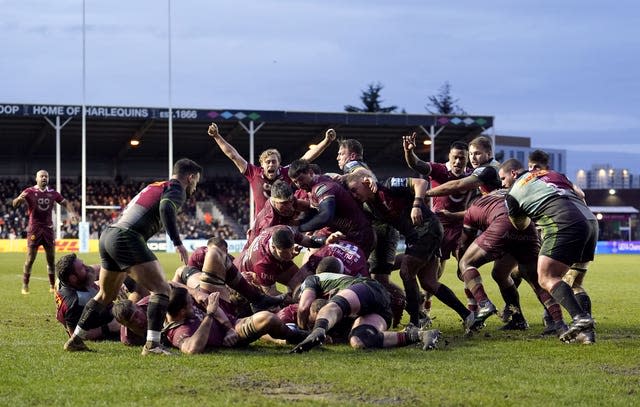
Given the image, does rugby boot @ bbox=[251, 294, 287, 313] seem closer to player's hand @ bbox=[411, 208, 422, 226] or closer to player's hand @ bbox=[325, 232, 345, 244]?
player's hand @ bbox=[325, 232, 345, 244]

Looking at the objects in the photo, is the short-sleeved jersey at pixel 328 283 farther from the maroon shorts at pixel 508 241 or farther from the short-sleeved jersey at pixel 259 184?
the short-sleeved jersey at pixel 259 184

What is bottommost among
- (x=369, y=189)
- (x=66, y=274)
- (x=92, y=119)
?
(x=66, y=274)

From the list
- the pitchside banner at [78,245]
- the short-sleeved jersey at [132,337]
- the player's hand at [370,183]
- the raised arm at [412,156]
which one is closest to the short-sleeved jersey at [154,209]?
the short-sleeved jersey at [132,337]

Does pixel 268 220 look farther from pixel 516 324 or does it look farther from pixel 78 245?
pixel 78 245

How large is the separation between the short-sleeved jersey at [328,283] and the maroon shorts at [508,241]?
2.43m

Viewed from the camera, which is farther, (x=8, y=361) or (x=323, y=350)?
(x=323, y=350)

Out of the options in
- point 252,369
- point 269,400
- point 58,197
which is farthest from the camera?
point 58,197

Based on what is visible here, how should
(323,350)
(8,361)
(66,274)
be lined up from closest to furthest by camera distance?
(8,361) < (323,350) < (66,274)

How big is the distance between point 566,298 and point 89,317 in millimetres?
4787

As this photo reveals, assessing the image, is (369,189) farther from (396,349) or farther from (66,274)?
(66,274)

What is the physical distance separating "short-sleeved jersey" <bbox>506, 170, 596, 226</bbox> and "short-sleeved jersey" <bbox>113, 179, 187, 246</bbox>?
11.8 feet

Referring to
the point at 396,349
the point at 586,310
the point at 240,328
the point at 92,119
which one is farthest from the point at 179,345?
the point at 92,119

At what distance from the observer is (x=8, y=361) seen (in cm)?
846

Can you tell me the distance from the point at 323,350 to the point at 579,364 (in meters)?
2.39
